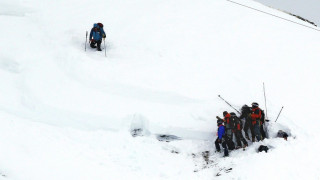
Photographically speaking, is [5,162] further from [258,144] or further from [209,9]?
[209,9]

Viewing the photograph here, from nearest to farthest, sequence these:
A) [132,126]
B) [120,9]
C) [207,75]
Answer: [132,126]
[207,75]
[120,9]

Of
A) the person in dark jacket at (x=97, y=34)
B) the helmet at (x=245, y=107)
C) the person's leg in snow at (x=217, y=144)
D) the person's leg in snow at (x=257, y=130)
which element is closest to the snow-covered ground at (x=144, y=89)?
the person's leg in snow at (x=217, y=144)

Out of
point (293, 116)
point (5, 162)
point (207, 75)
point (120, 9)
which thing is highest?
point (120, 9)

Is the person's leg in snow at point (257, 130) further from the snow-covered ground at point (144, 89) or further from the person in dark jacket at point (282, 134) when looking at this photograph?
the person in dark jacket at point (282, 134)

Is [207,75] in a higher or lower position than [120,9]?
lower

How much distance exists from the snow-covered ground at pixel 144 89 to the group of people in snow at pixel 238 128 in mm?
436

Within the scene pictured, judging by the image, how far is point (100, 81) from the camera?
52.9 feet

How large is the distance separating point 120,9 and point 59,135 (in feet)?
40.1

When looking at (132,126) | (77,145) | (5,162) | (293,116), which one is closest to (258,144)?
(293,116)

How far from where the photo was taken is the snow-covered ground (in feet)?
40.8

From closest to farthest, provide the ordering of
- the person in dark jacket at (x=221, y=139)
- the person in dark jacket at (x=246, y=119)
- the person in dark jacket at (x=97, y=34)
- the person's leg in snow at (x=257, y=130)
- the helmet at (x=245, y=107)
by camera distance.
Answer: the person in dark jacket at (x=221, y=139) < the person's leg in snow at (x=257, y=130) < the person in dark jacket at (x=246, y=119) < the helmet at (x=245, y=107) < the person in dark jacket at (x=97, y=34)

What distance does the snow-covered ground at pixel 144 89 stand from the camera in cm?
1244

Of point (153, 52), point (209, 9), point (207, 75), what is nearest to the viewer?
point (207, 75)

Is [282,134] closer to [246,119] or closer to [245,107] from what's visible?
[246,119]
